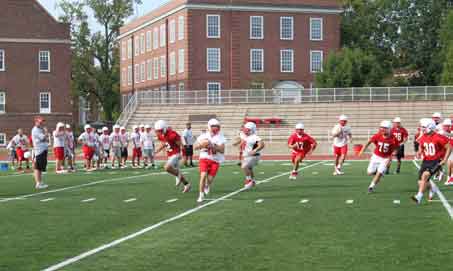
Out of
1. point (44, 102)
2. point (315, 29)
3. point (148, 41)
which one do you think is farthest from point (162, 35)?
point (44, 102)

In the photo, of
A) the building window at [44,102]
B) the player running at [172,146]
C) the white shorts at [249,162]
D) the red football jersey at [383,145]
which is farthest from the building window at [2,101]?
the red football jersey at [383,145]

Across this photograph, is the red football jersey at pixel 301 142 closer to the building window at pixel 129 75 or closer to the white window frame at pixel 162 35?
the white window frame at pixel 162 35

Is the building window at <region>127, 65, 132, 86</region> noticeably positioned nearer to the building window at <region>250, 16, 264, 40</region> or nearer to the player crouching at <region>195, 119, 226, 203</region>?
the building window at <region>250, 16, 264, 40</region>

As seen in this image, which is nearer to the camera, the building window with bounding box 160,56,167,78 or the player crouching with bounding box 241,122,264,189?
the player crouching with bounding box 241,122,264,189

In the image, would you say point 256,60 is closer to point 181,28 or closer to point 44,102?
point 181,28

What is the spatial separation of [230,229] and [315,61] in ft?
202

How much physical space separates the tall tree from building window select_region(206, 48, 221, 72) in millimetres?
19231

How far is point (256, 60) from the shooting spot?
72.2 meters

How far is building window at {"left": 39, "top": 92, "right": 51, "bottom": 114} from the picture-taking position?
2598 inches

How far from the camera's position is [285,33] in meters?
73.1

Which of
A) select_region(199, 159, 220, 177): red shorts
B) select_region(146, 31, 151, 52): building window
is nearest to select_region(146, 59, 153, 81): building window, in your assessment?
select_region(146, 31, 151, 52): building window

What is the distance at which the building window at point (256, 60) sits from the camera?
7200 cm

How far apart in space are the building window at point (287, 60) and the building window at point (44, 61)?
63.1ft

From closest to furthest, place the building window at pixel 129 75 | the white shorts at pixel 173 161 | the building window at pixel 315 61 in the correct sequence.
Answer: the white shorts at pixel 173 161
the building window at pixel 315 61
the building window at pixel 129 75
